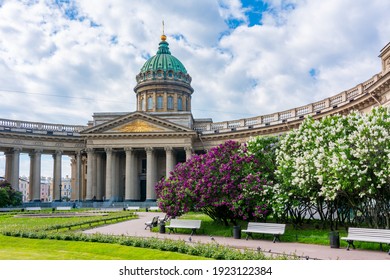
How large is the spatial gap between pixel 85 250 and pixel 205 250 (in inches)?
211

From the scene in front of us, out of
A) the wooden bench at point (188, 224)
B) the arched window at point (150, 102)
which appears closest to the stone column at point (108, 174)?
the arched window at point (150, 102)

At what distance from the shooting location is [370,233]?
656 inches

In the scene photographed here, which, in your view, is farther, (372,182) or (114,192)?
(114,192)

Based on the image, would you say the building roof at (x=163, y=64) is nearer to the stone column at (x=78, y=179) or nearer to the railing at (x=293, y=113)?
the railing at (x=293, y=113)

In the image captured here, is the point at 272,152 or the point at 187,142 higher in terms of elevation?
the point at 187,142

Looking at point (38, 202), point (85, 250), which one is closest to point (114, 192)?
point (38, 202)

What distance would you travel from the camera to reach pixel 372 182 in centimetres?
1803

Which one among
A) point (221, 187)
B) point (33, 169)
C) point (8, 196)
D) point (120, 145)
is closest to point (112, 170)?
point (120, 145)

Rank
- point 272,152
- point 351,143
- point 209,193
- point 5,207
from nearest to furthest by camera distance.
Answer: point 351,143 → point 209,193 → point 272,152 → point 5,207

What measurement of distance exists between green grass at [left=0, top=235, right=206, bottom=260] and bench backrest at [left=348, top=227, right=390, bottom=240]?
7134mm

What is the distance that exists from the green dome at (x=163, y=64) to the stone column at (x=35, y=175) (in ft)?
88.7

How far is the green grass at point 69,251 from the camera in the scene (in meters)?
14.5
